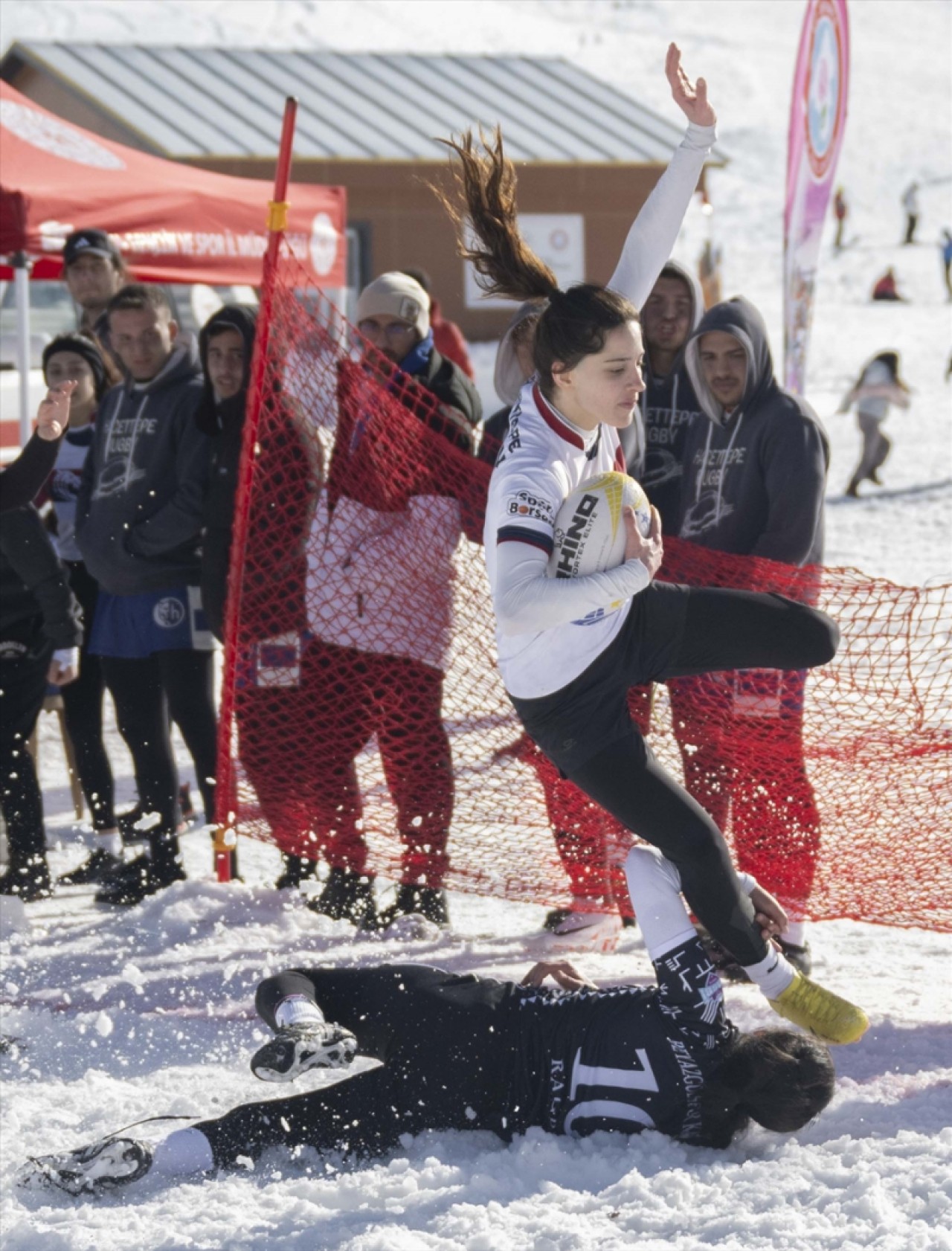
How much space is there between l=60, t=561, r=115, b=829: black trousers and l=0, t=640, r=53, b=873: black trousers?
29cm

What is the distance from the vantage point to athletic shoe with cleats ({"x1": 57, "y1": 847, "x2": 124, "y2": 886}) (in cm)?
487

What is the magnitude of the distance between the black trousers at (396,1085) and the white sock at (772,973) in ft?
1.77

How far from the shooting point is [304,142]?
1720cm

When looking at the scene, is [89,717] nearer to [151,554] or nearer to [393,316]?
[151,554]

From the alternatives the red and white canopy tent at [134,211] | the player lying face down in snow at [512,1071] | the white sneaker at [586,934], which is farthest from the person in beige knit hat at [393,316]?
the player lying face down in snow at [512,1071]

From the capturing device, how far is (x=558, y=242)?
1872 cm

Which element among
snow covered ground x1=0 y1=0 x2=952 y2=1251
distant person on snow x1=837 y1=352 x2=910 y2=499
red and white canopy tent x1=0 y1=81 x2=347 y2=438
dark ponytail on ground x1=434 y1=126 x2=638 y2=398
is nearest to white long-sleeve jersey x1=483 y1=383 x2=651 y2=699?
dark ponytail on ground x1=434 y1=126 x2=638 y2=398

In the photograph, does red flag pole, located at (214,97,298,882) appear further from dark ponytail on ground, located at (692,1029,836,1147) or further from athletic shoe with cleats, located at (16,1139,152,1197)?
dark ponytail on ground, located at (692,1029,836,1147)

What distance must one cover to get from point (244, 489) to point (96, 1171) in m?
1.89

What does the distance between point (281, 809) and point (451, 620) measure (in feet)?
2.37

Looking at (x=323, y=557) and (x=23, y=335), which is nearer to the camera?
(x=323, y=557)

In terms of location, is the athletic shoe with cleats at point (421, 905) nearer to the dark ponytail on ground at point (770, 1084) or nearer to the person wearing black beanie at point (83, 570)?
the person wearing black beanie at point (83, 570)

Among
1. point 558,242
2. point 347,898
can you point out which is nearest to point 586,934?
point 347,898

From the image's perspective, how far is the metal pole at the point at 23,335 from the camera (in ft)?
20.0
